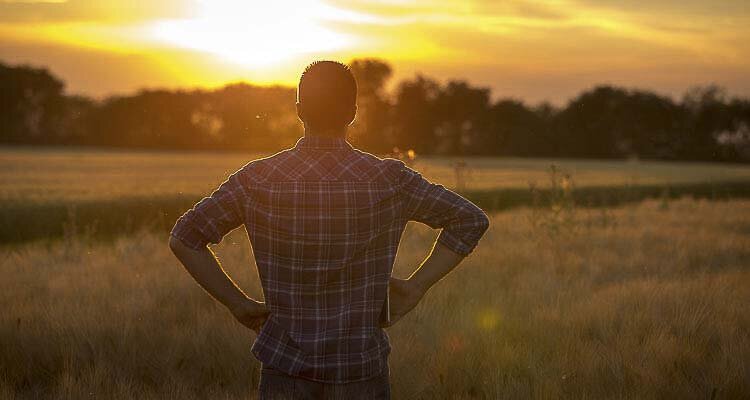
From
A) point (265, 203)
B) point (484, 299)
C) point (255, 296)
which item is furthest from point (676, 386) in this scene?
point (255, 296)

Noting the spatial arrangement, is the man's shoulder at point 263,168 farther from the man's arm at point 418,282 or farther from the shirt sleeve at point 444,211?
the man's arm at point 418,282

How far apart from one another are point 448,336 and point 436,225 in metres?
2.22

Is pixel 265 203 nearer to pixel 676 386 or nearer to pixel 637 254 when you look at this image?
pixel 676 386

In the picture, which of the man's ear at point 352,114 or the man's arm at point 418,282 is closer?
the man's ear at point 352,114

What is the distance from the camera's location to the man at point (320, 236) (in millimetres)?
2451

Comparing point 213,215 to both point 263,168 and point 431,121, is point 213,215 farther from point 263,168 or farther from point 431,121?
point 431,121

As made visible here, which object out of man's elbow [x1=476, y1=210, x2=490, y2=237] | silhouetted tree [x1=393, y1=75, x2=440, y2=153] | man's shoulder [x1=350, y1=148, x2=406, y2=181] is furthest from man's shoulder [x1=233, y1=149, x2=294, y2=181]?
silhouetted tree [x1=393, y1=75, x2=440, y2=153]

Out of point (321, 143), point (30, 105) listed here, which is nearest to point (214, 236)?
point (321, 143)

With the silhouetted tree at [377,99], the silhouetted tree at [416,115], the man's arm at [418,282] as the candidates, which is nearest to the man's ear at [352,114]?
the man's arm at [418,282]

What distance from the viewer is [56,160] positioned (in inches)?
1455

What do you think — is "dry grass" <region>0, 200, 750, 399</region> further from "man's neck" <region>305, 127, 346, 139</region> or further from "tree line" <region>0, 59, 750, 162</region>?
"tree line" <region>0, 59, 750, 162</region>

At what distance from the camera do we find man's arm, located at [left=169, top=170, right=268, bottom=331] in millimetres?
2475

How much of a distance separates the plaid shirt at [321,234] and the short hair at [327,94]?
0.07 m

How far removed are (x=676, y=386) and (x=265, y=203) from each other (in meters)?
2.70
